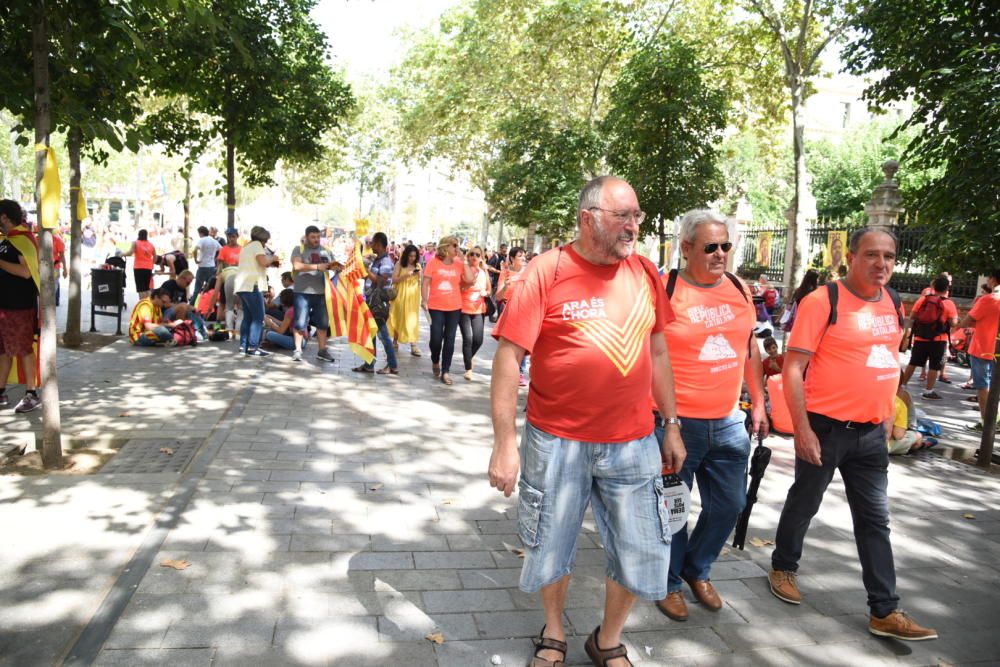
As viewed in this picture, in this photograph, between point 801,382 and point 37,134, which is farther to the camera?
point 37,134

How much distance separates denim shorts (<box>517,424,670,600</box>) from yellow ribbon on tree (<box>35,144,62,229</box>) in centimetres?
428

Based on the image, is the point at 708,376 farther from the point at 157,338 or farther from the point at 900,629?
the point at 157,338

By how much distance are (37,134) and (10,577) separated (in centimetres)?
321

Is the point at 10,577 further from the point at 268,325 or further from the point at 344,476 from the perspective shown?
the point at 268,325

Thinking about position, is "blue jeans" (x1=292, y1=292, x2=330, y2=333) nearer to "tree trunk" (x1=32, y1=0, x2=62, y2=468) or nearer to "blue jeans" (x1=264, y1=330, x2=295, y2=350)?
"blue jeans" (x1=264, y1=330, x2=295, y2=350)

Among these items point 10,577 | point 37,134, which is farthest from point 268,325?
point 10,577

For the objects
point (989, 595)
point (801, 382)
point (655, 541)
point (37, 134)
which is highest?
point (37, 134)

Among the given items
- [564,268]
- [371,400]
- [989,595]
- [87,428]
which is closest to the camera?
[564,268]

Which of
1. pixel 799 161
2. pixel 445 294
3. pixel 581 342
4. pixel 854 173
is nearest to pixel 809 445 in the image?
pixel 581 342

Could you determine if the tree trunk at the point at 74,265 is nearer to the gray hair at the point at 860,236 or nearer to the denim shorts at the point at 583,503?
the denim shorts at the point at 583,503

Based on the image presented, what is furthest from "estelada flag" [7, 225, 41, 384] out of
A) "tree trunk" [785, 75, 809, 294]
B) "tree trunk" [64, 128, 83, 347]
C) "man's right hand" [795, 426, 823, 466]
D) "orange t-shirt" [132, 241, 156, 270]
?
"tree trunk" [785, 75, 809, 294]

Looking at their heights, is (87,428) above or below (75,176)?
below

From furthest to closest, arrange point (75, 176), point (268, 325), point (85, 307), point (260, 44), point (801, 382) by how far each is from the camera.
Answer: point (85, 307) < point (268, 325) < point (260, 44) < point (75, 176) < point (801, 382)

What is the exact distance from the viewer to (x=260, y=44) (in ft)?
35.8
